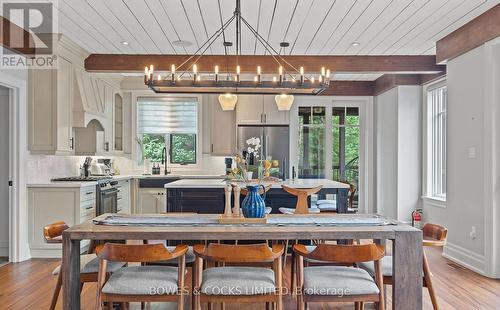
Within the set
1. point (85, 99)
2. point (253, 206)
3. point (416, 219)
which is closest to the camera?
point (253, 206)

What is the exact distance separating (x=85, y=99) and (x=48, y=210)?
1.62m

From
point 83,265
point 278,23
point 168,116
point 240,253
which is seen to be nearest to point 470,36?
point 278,23

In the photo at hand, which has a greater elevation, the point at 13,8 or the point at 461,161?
the point at 13,8

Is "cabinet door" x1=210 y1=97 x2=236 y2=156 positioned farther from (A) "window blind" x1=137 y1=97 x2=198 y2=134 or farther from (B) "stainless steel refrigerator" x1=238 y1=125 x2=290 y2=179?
(A) "window blind" x1=137 y1=97 x2=198 y2=134

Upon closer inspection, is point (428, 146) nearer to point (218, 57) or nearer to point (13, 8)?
point (218, 57)

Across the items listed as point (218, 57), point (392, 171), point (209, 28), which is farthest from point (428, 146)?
point (209, 28)

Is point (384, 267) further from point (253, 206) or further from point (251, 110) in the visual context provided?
point (251, 110)

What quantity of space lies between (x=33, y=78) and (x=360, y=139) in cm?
592

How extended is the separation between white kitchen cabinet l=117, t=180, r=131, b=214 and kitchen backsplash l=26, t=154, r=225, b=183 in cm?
73

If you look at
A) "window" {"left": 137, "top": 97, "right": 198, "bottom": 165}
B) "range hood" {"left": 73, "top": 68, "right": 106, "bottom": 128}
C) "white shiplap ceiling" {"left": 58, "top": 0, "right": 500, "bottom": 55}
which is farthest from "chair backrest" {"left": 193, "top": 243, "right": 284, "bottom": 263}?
"window" {"left": 137, "top": 97, "right": 198, "bottom": 165}

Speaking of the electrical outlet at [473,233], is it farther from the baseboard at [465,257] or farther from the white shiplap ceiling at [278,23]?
the white shiplap ceiling at [278,23]

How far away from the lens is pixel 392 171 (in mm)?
7246

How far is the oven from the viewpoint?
18.3ft

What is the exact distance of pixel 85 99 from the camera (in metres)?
5.64
